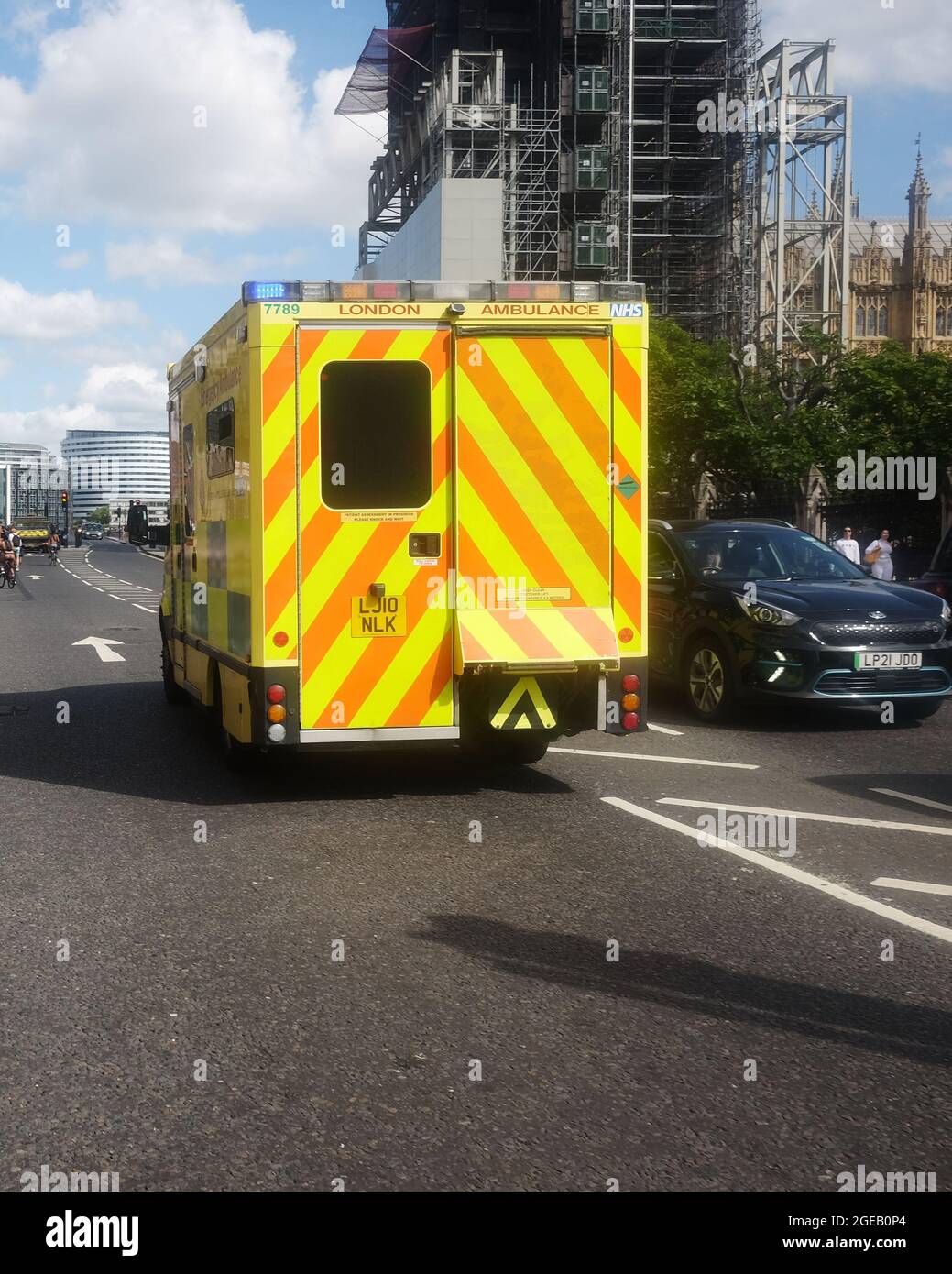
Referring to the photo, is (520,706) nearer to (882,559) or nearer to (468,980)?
(468,980)

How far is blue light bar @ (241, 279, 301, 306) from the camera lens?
794 cm

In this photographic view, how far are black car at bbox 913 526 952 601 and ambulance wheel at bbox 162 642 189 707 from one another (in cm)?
794

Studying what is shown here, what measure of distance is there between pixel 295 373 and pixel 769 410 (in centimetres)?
3743

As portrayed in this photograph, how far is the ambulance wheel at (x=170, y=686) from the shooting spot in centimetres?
1282

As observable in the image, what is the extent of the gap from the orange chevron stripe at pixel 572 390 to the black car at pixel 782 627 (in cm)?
371

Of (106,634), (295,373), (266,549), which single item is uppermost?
(295,373)

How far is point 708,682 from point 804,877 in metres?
5.71

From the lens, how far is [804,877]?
21.6ft

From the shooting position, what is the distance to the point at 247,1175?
11.3 feet

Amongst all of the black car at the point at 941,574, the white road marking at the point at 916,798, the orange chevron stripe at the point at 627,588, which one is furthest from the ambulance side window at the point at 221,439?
the black car at the point at 941,574

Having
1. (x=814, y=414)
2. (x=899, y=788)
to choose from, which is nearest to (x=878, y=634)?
(x=899, y=788)

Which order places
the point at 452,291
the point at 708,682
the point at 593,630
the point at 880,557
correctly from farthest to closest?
the point at 880,557 → the point at 708,682 → the point at 593,630 → the point at 452,291
